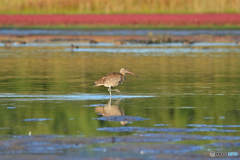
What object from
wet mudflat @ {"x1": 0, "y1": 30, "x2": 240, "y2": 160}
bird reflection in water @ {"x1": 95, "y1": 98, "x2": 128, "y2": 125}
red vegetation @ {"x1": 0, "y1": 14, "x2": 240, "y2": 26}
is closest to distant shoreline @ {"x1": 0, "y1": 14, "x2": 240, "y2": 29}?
red vegetation @ {"x1": 0, "y1": 14, "x2": 240, "y2": 26}

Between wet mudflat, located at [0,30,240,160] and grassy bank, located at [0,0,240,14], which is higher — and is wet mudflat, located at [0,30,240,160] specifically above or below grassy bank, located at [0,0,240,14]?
below

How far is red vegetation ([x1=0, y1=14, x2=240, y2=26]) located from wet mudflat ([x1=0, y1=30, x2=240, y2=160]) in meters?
28.2

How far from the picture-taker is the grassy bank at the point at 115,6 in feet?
204

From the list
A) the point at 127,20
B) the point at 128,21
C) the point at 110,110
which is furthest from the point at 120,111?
the point at 127,20

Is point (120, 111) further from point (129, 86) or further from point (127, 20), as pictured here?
point (127, 20)

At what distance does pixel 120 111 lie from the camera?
1227 cm

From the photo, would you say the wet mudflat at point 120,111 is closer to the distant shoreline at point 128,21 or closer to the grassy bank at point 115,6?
the distant shoreline at point 128,21

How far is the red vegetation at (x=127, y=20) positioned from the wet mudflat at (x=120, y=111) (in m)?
28.2

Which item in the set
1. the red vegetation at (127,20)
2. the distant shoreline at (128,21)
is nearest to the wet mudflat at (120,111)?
the distant shoreline at (128,21)

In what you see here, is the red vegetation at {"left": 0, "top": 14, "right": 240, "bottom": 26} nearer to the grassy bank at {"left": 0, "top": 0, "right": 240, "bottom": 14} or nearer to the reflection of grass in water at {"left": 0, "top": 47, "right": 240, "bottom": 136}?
the grassy bank at {"left": 0, "top": 0, "right": 240, "bottom": 14}

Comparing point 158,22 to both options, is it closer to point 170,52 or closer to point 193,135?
point 170,52

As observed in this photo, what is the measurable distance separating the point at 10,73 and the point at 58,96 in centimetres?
659

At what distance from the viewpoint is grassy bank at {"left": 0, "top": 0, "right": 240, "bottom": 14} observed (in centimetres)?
6212

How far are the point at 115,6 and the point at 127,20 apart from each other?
10561 mm
